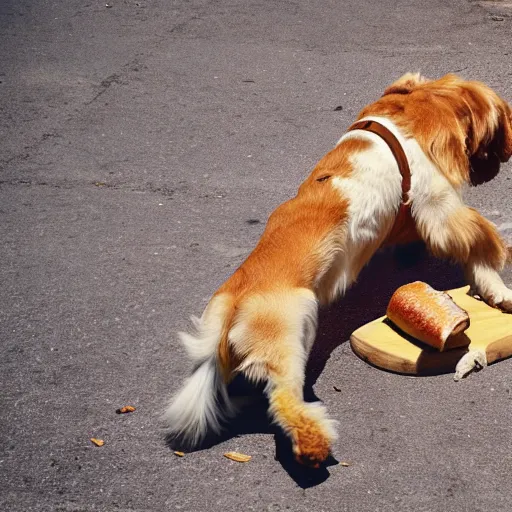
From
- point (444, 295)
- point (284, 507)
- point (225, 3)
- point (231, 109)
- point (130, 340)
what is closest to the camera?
point (284, 507)

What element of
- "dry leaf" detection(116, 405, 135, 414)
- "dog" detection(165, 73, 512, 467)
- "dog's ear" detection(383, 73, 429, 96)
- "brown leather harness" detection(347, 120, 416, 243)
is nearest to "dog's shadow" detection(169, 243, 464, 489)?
"dog" detection(165, 73, 512, 467)

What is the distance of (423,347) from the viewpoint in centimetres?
342

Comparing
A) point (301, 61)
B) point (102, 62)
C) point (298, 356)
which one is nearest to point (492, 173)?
point (298, 356)

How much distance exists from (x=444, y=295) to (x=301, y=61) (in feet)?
11.9

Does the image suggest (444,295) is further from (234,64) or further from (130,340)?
(234,64)

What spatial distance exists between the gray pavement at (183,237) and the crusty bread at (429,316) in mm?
193

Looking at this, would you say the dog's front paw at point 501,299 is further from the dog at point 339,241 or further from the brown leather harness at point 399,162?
the brown leather harness at point 399,162

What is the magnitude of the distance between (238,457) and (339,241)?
95 cm

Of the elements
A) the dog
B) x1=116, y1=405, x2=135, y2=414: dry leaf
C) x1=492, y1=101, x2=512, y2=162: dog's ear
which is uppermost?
x1=492, y1=101, x2=512, y2=162: dog's ear

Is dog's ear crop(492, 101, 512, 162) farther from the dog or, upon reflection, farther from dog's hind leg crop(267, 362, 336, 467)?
dog's hind leg crop(267, 362, 336, 467)

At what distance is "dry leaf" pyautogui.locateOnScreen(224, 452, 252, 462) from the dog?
0.12 m

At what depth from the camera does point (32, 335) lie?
12.5 ft

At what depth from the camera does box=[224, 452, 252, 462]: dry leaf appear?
302cm

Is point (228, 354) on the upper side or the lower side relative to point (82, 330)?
upper
